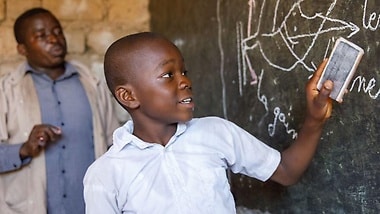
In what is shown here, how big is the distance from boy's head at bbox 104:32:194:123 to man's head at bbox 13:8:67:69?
→ 1.10 metres

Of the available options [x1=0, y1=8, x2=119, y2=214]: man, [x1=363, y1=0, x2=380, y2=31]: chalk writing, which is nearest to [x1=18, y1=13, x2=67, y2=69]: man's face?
[x1=0, y1=8, x2=119, y2=214]: man

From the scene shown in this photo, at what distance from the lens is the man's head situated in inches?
115

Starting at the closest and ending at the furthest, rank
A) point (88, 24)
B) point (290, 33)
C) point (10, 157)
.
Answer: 1. point (290, 33)
2. point (10, 157)
3. point (88, 24)

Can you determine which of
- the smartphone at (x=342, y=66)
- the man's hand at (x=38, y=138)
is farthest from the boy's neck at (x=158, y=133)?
the man's hand at (x=38, y=138)

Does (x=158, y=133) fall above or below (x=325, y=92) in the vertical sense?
below

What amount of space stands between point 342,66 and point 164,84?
17.4 inches

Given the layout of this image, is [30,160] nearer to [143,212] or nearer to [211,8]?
[211,8]

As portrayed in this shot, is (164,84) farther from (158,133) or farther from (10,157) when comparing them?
(10,157)

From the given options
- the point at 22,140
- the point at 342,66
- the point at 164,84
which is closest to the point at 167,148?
the point at 164,84

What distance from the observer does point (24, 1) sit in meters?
3.42

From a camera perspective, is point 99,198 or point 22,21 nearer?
point 99,198

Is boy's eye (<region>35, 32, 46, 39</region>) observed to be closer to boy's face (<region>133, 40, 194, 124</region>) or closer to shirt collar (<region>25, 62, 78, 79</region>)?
shirt collar (<region>25, 62, 78, 79</region>)

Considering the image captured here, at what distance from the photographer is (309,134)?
1.83m

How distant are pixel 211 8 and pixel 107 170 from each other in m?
1.33
